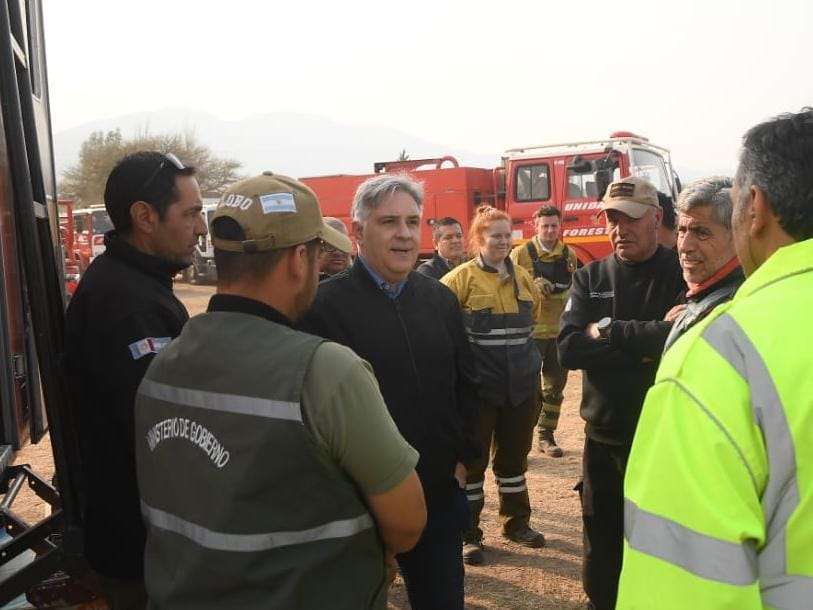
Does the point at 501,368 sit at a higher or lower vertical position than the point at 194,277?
higher

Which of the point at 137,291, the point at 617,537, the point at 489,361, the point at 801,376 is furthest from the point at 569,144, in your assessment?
the point at 801,376

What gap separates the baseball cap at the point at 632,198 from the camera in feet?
11.1

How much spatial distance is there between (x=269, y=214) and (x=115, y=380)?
0.94 metres

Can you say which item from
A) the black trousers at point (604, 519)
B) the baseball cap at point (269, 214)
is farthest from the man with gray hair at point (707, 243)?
the baseball cap at point (269, 214)

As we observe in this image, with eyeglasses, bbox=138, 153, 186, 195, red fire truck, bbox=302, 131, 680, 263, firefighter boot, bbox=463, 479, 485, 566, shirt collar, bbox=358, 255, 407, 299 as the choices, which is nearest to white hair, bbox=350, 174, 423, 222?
shirt collar, bbox=358, 255, 407, 299

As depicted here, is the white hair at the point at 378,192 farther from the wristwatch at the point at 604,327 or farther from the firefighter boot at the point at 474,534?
the firefighter boot at the point at 474,534

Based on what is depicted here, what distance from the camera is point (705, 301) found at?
270 cm

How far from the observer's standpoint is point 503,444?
4941 millimetres

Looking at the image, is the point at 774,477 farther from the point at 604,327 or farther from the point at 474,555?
the point at 474,555

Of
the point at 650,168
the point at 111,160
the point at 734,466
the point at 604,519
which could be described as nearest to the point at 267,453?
the point at 734,466

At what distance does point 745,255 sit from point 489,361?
3523 mm

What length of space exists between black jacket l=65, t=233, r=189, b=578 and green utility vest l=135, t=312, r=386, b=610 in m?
0.72

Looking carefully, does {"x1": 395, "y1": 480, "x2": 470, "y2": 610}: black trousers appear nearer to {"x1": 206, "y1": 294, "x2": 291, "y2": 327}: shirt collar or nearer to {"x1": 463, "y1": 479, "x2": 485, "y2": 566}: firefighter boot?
{"x1": 206, "y1": 294, "x2": 291, "y2": 327}: shirt collar

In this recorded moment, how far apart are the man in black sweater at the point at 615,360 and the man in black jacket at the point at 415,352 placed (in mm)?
609
